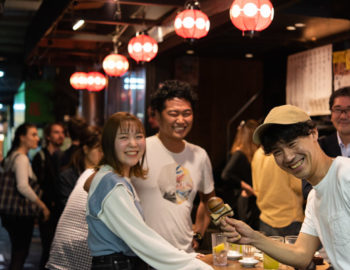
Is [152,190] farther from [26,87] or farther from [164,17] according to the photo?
[26,87]

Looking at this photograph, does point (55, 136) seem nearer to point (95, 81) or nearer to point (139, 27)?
point (139, 27)

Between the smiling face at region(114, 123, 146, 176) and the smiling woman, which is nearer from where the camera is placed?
the smiling woman

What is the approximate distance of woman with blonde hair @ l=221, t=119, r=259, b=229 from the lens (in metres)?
7.07

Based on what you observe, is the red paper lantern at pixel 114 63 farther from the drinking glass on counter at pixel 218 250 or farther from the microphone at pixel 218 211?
the microphone at pixel 218 211

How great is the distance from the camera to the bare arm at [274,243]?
8.43 feet

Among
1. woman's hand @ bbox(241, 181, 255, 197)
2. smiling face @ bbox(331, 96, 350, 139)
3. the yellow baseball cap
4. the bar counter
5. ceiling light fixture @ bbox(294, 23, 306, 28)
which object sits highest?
ceiling light fixture @ bbox(294, 23, 306, 28)

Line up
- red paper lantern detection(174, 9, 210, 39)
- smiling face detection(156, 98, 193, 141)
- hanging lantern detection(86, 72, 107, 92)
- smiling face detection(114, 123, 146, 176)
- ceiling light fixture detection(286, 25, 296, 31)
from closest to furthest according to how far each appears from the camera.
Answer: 1. smiling face detection(114, 123, 146, 176)
2. smiling face detection(156, 98, 193, 141)
3. red paper lantern detection(174, 9, 210, 39)
4. ceiling light fixture detection(286, 25, 296, 31)
5. hanging lantern detection(86, 72, 107, 92)

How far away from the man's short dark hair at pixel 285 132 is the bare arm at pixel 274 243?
447 millimetres

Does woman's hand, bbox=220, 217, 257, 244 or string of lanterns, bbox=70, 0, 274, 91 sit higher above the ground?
string of lanterns, bbox=70, 0, 274, 91

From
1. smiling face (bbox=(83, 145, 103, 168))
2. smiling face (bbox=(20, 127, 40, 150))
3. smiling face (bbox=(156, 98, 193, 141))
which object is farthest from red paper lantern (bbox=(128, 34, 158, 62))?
smiling face (bbox=(156, 98, 193, 141))

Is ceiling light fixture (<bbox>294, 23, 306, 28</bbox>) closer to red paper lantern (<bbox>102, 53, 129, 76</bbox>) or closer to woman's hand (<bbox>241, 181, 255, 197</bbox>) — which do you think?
woman's hand (<bbox>241, 181, 255, 197</bbox>)

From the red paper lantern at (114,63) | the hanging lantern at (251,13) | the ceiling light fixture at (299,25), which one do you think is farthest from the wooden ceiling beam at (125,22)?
the hanging lantern at (251,13)

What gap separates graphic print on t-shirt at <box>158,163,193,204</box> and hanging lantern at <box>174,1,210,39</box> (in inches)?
96.4

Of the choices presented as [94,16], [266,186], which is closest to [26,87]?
[94,16]
